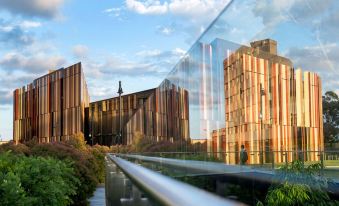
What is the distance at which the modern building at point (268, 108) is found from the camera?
26.5 feet

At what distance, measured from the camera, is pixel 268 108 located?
28.3 ft

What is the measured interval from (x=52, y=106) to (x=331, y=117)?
77856 millimetres

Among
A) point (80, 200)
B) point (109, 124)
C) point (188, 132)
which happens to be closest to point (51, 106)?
point (109, 124)

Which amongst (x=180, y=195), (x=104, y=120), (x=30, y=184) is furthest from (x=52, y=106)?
(x=180, y=195)

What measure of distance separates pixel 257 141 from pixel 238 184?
0.85 meters

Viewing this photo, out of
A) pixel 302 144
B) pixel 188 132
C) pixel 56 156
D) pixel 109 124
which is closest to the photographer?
pixel 302 144

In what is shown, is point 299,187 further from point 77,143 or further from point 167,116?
point 77,143

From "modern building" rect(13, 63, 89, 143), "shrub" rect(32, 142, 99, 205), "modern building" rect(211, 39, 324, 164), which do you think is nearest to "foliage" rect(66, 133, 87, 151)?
"shrub" rect(32, 142, 99, 205)

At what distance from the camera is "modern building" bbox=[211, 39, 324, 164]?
8.07 m

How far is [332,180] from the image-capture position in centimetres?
873

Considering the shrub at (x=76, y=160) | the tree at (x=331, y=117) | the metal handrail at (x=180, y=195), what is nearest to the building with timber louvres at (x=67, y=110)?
the shrub at (x=76, y=160)

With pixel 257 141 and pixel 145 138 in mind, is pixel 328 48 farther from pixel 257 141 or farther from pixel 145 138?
pixel 145 138

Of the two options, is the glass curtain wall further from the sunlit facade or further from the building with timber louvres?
the building with timber louvres

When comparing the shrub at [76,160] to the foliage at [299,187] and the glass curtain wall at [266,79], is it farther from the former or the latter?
the foliage at [299,187]
